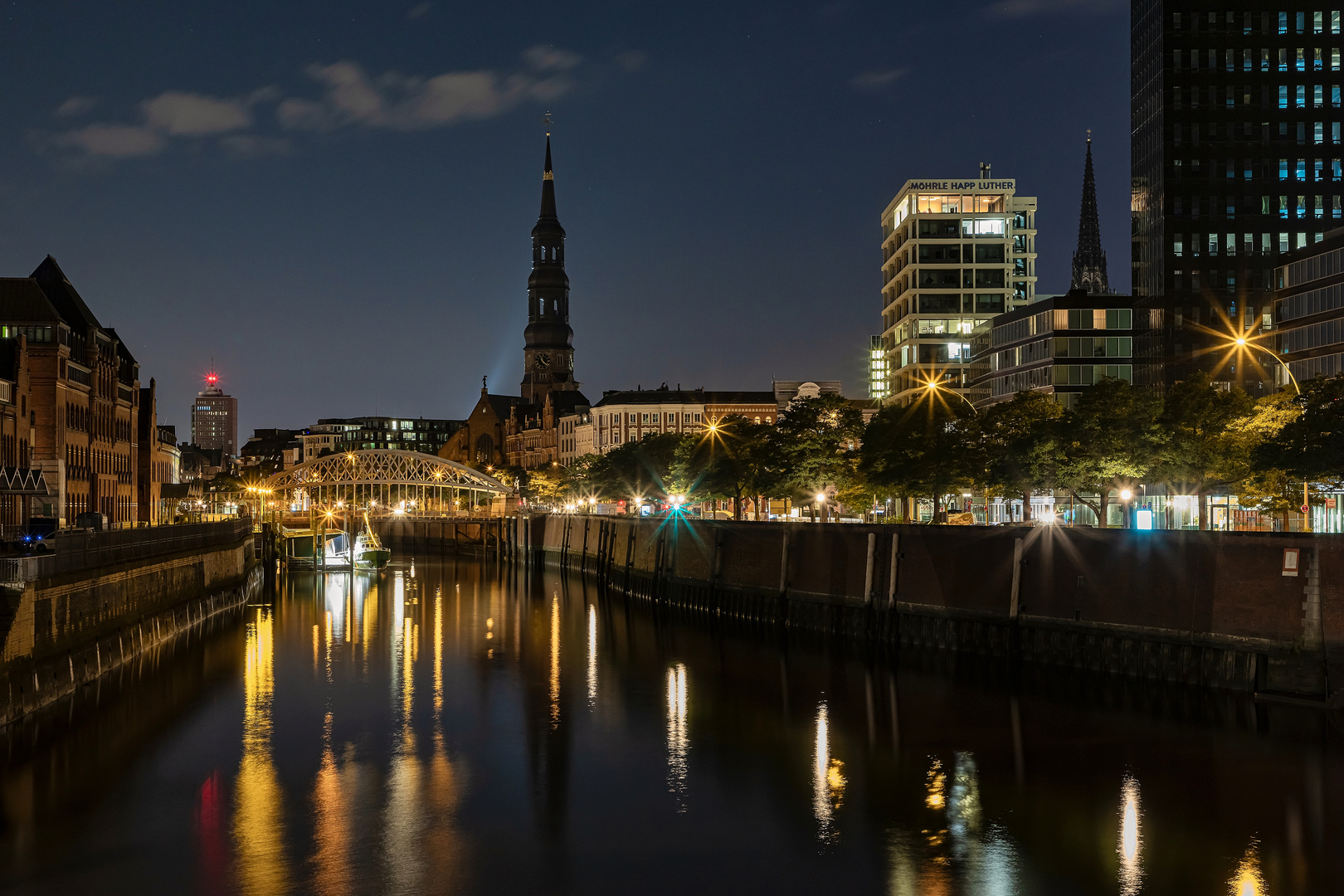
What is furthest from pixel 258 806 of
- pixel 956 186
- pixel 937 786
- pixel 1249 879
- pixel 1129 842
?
pixel 956 186

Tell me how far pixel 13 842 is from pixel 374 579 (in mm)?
99033

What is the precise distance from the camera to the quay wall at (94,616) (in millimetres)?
40250

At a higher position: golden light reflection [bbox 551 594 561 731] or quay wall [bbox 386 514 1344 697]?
quay wall [bbox 386 514 1344 697]

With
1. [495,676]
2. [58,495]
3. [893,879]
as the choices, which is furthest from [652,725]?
[58,495]

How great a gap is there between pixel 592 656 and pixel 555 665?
3149 mm

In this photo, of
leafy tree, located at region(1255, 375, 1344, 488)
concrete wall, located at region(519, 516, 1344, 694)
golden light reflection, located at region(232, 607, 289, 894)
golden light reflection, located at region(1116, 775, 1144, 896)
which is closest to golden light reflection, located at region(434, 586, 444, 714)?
golden light reflection, located at region(232, 607, 289, 894)

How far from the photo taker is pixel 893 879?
30.1 metres

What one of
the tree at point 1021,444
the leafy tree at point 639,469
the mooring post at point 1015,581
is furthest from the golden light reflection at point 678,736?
the leafy tree at point 639,469

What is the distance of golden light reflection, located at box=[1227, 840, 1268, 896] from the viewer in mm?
29156

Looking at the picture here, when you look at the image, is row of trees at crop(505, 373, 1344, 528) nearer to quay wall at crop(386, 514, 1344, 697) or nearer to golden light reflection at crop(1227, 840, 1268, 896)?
quay wall at crop(386, 514, 1344, 697)

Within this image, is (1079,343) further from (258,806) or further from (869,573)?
(258,806)

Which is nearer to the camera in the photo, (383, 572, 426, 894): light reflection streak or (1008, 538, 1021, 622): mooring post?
(383, 572, 426, 894): light reflection streak

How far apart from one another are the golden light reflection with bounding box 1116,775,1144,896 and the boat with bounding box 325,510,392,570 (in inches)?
4365

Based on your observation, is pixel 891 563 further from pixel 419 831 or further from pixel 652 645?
pixel 419 831
